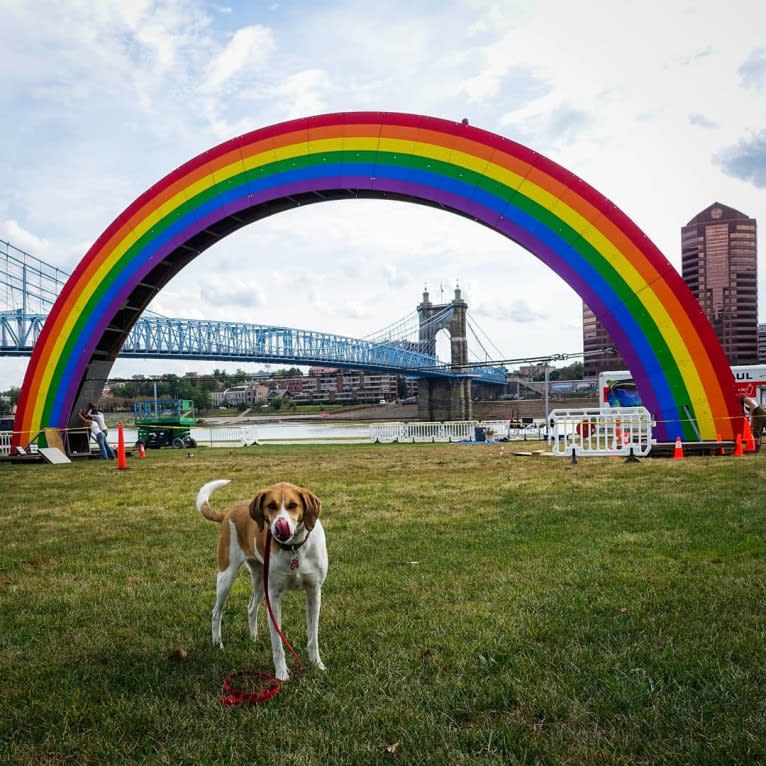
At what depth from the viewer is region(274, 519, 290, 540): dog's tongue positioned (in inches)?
122

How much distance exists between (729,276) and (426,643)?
2668 inches

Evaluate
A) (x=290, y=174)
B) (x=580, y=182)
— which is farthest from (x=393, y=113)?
(x=580, y=182)

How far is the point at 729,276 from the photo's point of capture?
6200cm

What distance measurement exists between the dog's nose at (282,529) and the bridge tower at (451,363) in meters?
45.2

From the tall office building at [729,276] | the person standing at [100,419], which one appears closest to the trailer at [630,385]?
the person standing at [100,419]

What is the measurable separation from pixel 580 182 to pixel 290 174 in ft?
23.7

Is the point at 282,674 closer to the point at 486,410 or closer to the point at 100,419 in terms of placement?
the point at 100,419

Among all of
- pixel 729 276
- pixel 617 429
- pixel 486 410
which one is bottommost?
pixel 486 410

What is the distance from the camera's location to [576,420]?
1534cm

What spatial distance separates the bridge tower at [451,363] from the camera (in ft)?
201

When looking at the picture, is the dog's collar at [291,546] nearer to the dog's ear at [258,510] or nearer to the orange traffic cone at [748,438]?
the dog's ear at [258,510]

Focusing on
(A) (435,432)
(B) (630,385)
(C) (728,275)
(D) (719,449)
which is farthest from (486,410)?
(D) (719,449)

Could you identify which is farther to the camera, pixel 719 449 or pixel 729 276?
pixel 729 276

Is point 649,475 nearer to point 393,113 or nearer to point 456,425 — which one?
point 393,113
